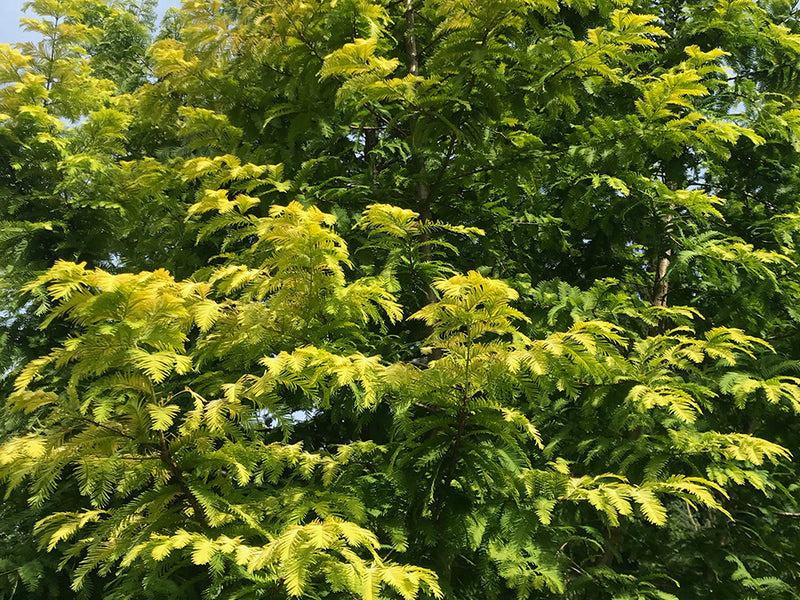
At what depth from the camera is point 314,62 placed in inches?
163

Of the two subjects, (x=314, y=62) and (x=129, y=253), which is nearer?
(x=314, y=62)

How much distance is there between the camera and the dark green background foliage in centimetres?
234

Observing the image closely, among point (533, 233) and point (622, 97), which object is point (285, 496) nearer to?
point (533, 233)

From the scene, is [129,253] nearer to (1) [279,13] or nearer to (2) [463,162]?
(1) [279,13]

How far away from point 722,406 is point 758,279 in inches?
34.6

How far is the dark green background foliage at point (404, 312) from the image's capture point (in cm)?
234

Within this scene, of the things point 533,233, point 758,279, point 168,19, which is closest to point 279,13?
point 533,233

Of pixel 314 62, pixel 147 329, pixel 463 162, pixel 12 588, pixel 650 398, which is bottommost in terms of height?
pixel 12 588

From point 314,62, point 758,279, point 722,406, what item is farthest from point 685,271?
point 314,62

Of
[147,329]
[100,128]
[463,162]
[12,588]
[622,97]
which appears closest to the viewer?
[147,329]

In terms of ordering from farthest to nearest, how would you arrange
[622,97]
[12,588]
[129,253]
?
[129,253]
[622,97]
[12,588]

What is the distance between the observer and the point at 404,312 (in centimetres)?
460

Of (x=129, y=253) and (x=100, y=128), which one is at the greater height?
(x=100, y=128)

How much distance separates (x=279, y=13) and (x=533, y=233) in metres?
2.36
